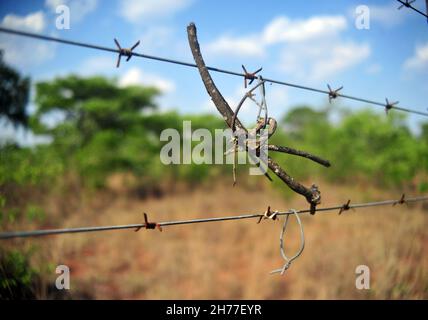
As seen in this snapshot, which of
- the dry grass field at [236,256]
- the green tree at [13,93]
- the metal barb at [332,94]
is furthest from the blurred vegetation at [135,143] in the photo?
the metal barb at [332,94]

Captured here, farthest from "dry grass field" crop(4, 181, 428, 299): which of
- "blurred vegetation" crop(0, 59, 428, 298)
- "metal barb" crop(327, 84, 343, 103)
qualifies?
"metal barb" crop(327, 84, 343, 103)

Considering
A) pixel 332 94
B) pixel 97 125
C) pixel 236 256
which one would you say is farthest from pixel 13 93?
pixel 332 94

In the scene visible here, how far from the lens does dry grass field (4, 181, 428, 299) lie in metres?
5.18

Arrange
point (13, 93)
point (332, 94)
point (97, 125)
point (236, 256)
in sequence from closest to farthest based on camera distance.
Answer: point (332, 94), point (236, 256), point (13, 93), point (97, 125)

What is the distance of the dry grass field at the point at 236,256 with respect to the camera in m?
5.18

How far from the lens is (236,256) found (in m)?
7.89

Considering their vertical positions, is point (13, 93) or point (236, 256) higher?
point (13, 93)

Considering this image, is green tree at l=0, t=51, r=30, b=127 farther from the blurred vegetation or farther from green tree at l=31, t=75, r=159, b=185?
green tree at l=31, t=75, r=159, b=185

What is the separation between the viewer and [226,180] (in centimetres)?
1753

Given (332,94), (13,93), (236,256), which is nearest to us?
(332,94)

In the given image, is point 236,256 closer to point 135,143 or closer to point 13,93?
point 13,93

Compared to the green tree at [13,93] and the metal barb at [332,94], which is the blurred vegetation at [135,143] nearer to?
the green tree at [13,93]

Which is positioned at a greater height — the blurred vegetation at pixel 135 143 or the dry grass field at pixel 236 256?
the blurred vegetation at pixel 135 143
